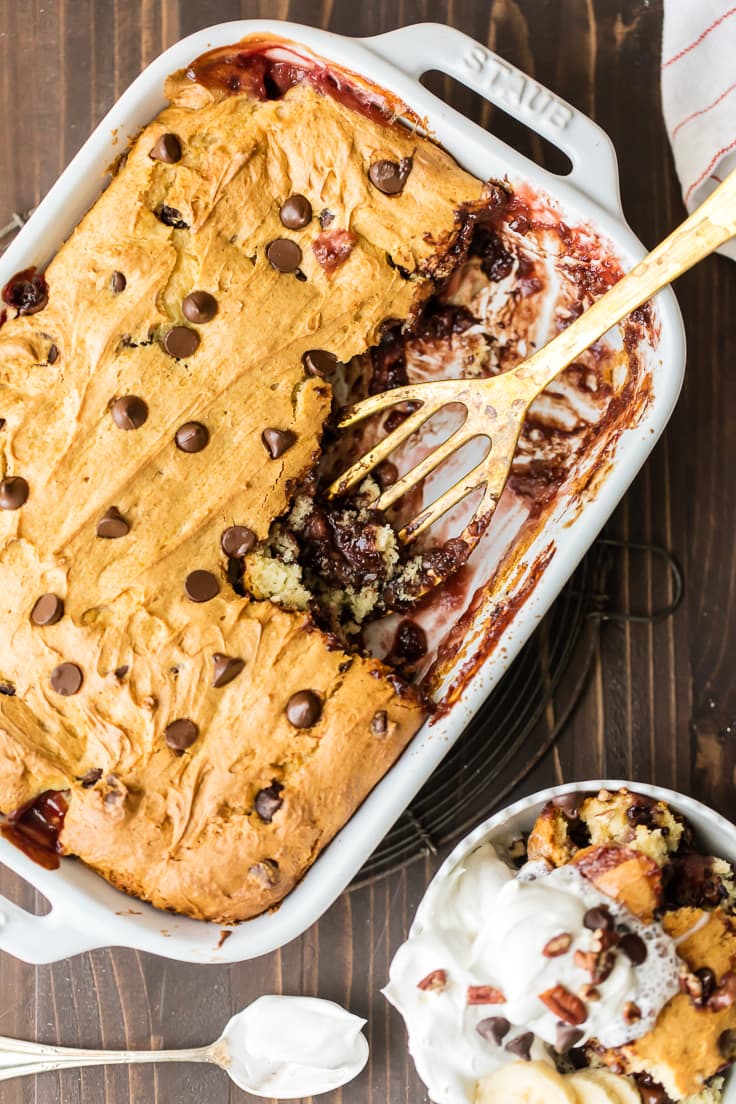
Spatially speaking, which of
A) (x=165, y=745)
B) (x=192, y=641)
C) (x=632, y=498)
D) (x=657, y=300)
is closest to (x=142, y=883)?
(x=165, y=745)

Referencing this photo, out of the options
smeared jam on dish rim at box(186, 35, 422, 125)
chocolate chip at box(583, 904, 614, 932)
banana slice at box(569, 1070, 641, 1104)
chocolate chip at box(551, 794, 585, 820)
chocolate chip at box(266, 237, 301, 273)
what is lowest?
banana slice at box(569, 1070, 641, 1104)

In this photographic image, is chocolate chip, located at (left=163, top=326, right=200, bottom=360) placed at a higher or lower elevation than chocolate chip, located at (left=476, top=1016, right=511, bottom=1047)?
higher

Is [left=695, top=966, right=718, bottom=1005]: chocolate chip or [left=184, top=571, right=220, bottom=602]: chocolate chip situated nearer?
[left=695, top=966, right=718, bottom=1005]: chocolate chip

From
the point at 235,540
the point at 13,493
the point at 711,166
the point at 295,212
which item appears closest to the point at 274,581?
the point at 235,540

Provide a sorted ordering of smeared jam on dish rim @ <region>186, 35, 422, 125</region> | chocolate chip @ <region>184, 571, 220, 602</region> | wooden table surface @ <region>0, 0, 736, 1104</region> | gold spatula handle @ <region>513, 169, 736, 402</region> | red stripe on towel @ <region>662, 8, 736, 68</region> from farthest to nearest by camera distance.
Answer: wooden table surface @ <region>0, 0, 736, 1104</region>
red stripe on towel @ <region>662, 8, 736, 68</region>
smeared jam on dish rim @ <region>186, 35, 422, 125</region>
chocolate chip @ <region>184, 571, 220, 602</region>
gold spatula handle @ <region>513, 169, 736, 402</region>

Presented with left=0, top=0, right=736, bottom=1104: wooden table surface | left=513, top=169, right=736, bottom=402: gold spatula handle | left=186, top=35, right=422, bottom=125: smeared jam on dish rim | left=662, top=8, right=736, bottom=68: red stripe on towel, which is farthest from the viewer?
left=0, top=0, right=736, bottom=1104: wooden table surface

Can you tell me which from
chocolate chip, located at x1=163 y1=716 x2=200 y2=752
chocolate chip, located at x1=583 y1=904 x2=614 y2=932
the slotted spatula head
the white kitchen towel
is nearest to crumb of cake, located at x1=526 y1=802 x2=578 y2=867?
chocolate chip, located at x1=583 y1=904 x2=614 y2=932

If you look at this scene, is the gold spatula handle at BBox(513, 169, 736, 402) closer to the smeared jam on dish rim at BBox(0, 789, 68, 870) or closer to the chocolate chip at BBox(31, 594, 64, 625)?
the chocolate chip at BBox(31, 594, 64, 625)
